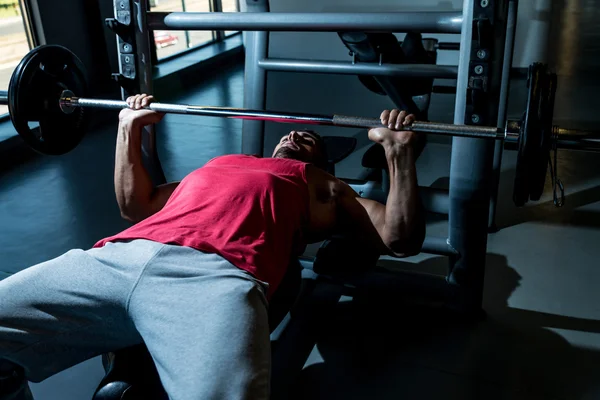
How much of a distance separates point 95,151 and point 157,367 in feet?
9.84

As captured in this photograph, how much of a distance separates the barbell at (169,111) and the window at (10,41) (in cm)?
261

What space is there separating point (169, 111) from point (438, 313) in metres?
1.16

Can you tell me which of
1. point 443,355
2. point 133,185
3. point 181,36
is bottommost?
point 443,355

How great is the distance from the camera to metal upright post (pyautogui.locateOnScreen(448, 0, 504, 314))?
1.51 meters

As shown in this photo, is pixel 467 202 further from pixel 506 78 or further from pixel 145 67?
pixel 145 67

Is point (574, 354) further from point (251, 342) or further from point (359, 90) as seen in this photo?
point (359, 90)

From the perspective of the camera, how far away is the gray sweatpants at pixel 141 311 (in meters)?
1.14

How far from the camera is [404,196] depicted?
150 cm

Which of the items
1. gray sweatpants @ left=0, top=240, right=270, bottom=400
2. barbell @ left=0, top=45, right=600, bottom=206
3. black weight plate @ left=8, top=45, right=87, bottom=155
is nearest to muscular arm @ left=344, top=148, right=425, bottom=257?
barbell @ left=0, top=45, right=600, bottom=206

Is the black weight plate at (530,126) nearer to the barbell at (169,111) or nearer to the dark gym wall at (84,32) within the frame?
the barbell at (169,111)

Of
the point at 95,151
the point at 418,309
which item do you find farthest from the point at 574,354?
the point at 95,151

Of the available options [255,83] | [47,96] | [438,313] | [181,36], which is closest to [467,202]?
[438,313]

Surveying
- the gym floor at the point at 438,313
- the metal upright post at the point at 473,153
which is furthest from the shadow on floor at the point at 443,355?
the metal upright post at the point at 473,153

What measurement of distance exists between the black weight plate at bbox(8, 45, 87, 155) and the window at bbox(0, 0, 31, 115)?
259cm
